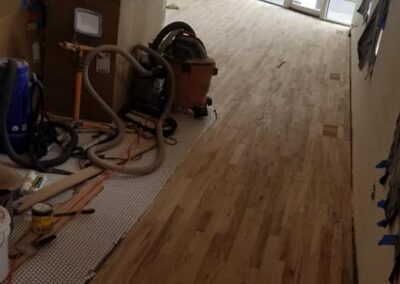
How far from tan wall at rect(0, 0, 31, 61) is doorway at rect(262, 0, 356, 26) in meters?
5.74

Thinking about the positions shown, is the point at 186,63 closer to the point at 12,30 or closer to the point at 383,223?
the point at 12,30

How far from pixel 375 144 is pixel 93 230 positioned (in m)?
1.49

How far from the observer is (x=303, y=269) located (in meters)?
2.29

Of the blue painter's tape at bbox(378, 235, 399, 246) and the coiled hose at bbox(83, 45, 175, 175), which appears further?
the coiled hose at bbox(83, 45, 175, 175)

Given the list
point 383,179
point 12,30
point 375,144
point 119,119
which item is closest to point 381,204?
point 383,179

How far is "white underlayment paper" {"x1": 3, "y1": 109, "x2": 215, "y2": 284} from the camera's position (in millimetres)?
2045

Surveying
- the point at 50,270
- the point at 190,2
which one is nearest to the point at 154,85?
the point at 50,270

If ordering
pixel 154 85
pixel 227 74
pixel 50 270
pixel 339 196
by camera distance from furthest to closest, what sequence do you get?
pixel 227 74 < pixel 154 85 < pixel 339 196 < pixel 50 270

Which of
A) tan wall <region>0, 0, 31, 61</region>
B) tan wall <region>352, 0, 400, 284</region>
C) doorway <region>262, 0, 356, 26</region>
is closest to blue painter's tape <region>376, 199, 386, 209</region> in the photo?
tan wall <region>352, 0, 400, 284</region>

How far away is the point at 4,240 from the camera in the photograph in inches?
72.7

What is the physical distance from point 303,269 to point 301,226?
1.19 feet

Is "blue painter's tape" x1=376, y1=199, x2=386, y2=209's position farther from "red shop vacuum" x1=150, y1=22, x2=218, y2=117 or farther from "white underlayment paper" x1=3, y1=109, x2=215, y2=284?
"red shop vacuum" x1=150, y1=22, x2=218, y2=117

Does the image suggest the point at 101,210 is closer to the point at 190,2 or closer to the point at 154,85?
the point at 154,85

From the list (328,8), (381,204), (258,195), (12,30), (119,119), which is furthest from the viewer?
(328,8)
